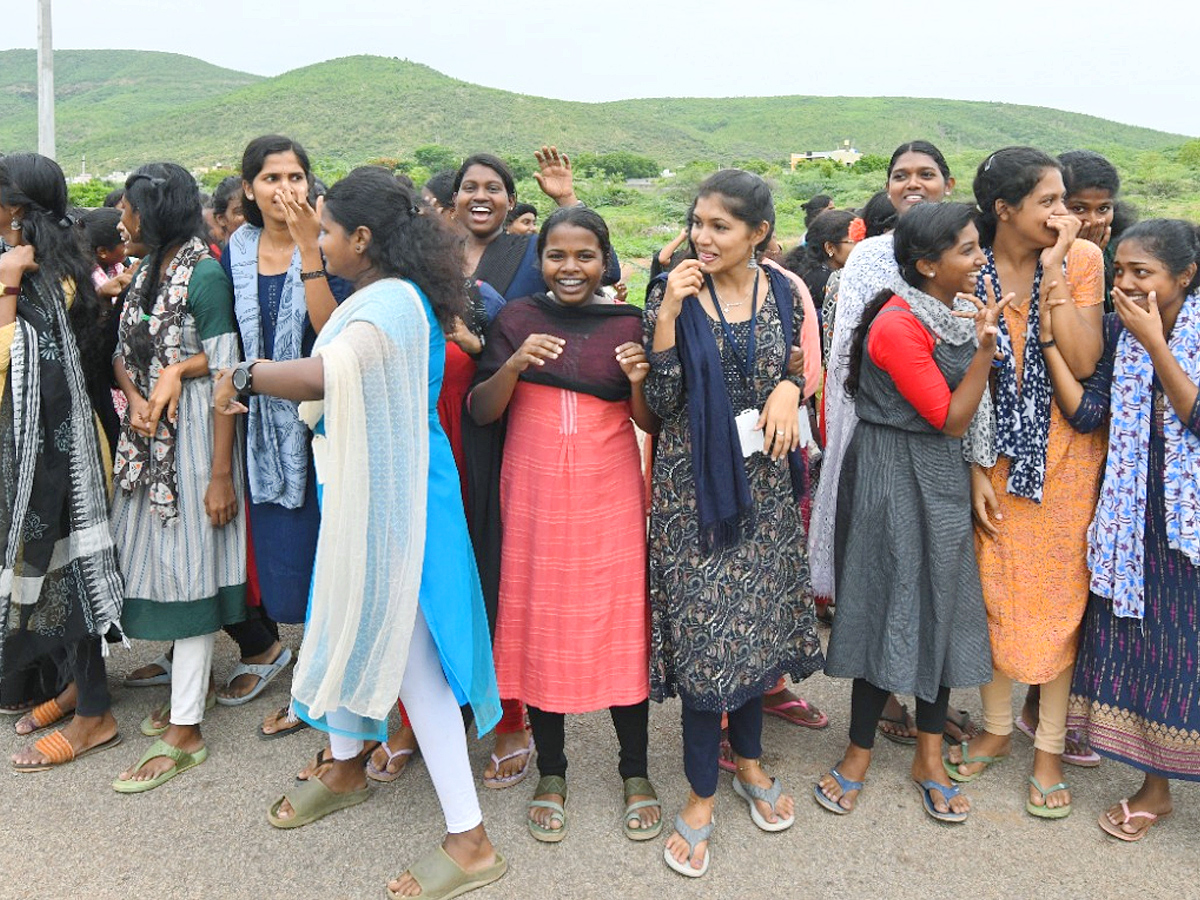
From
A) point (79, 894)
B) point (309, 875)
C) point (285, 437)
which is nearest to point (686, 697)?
point (309, 875)

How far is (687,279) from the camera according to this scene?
2.55 m

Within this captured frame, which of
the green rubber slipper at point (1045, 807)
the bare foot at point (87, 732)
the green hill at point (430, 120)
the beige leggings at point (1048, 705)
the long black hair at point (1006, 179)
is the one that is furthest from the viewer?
the green hill at point (430, 120)

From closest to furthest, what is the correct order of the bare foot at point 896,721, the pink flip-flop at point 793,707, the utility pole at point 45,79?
the bare foot at point 896,721 < the pink flip-flop at point 793,707 < the utility pole at point 45,79

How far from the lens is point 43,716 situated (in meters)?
3.57

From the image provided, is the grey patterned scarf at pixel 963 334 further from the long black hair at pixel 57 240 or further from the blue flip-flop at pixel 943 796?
the long black hair at pixel 57 240

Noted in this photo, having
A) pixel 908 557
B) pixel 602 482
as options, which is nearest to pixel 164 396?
pixel 602 482

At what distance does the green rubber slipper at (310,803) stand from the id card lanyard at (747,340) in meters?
1.85

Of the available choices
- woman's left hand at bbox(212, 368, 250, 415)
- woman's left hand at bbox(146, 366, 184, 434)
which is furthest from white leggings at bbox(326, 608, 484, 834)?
woman's left hand at bbox(146, 366, 184, 434)

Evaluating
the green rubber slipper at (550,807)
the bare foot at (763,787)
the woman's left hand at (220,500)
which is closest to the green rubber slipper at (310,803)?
the green rubber slipper at (550,807)

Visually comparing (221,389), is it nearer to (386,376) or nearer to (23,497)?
(386,376)

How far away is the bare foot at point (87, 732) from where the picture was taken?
3.37 m

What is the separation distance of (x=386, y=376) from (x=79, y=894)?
1.71 metres

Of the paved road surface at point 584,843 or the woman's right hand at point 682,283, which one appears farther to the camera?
the paved road surface at point 584,843

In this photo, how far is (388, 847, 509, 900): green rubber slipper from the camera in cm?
264
